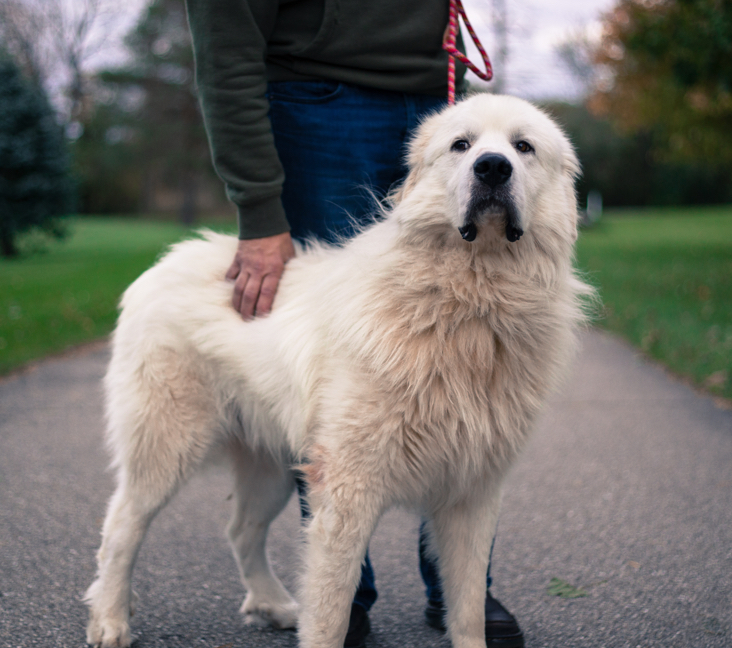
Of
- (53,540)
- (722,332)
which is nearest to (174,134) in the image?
(722,332)

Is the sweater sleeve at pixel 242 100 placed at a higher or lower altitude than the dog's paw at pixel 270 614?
higher

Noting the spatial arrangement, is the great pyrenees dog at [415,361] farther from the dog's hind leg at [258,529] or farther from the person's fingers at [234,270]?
the dog's hind leg at [258,529]

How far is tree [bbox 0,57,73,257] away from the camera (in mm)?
17094

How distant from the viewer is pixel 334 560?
6.84 ft

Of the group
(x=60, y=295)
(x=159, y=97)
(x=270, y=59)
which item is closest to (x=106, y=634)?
(x=270, y=59)

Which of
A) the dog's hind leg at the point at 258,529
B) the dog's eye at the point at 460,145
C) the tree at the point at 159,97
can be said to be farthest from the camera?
the tree at the point at 159,97

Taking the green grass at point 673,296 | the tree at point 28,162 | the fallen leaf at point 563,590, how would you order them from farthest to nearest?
the tree at point 28,162
the green grass at point 673,296
the fallen leaf at point 563,590

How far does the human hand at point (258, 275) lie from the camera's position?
247cm

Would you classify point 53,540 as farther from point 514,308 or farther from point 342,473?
point 514,308

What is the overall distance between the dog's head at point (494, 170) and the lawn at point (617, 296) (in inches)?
12.0

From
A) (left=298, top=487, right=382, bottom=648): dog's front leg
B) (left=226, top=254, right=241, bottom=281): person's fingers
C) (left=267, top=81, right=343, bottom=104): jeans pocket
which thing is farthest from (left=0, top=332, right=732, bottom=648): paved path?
(left=267, top=81, right=343, bottom=104): jeans pocket

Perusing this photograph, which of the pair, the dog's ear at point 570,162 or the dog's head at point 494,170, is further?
the dog's ear at point 570,162

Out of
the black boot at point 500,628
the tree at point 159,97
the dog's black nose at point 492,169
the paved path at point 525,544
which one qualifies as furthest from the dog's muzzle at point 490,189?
the tree at point 159,97

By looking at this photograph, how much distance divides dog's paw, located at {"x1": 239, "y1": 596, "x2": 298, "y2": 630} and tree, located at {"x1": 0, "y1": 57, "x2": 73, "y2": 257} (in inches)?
687
